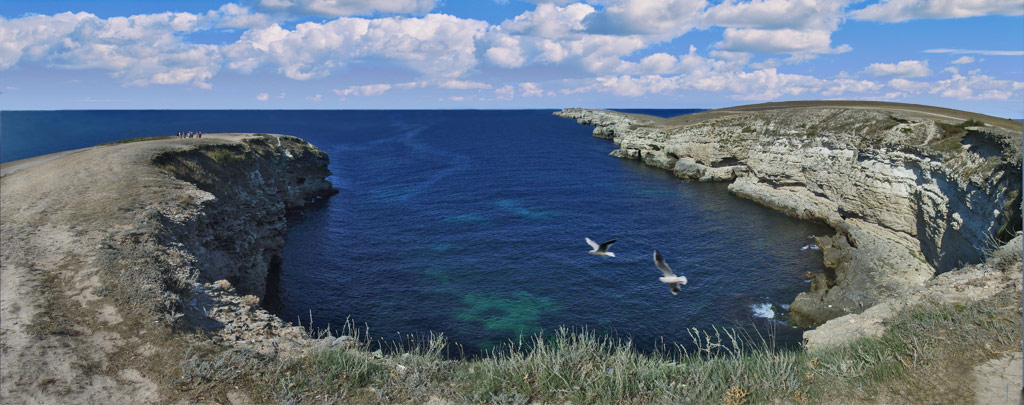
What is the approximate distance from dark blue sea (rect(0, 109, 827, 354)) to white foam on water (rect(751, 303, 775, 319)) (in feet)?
0.51

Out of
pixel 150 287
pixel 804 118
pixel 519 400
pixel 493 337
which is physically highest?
pixel 804 118

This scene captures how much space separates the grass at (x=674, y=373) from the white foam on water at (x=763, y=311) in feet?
66.8

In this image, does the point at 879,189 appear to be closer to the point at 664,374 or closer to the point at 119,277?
the point at 664,374

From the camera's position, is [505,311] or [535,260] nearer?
[505,311]

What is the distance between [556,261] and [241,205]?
2847 centimetres

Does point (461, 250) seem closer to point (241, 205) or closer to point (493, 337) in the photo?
point (493, 337)

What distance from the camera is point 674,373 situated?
15477 millimetres

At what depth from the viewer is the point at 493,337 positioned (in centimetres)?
3472

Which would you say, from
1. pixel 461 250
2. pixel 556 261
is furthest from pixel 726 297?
pixel 461 250

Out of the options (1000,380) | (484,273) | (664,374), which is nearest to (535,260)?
(484,273)

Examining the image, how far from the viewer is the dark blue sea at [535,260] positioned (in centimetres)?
3650

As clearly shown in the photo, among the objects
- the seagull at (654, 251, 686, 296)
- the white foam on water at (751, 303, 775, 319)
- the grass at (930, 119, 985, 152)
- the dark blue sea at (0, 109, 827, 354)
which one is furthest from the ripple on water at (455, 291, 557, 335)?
the grass at (930, 119, 985, 152)

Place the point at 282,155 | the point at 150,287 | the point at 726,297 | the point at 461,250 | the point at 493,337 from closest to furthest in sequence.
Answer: the point at 150,287 < the point at 493,337 < the point at 726,297 < the point at 461,250 < the point at 282,155

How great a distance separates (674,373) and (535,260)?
3228cm
